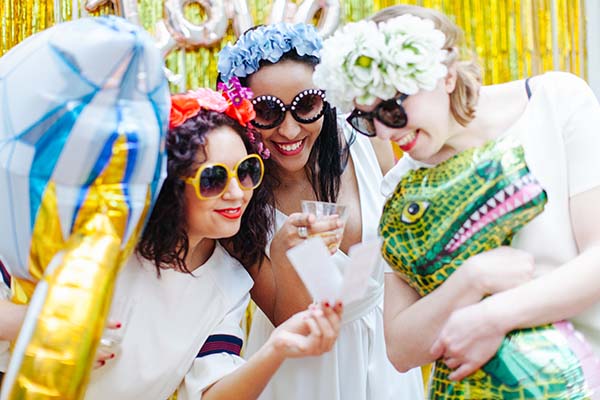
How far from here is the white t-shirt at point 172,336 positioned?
169cm

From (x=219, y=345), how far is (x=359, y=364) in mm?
459

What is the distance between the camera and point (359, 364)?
2082 mm

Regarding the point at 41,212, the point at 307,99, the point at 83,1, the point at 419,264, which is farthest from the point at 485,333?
the point at 83,1

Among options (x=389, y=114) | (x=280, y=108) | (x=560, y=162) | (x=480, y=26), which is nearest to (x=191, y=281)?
(x=280, y=108)

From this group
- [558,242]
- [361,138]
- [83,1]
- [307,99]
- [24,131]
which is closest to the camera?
[24,131]

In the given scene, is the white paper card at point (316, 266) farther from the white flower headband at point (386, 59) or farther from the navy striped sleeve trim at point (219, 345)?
the navy striped sleeve trim at point (219, 345)

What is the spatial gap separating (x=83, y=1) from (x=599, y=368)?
93.1 inches

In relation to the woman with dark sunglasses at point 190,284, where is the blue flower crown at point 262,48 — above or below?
above

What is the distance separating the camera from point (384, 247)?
4.58 feet

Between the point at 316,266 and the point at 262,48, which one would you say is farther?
the point at 262,48

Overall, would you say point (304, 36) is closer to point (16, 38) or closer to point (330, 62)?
point (330, 62)

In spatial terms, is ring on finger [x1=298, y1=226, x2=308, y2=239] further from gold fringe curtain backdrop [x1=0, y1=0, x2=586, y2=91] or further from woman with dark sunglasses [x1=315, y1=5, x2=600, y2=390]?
gold fringe curtain backdrop [x1=0, y1=0, x2=586, y2=91]

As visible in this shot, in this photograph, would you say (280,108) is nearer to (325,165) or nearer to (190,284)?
(325,165)

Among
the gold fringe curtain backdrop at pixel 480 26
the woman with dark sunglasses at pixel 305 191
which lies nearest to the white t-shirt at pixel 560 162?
the woman with dark sunglasses at pixel 305 191
